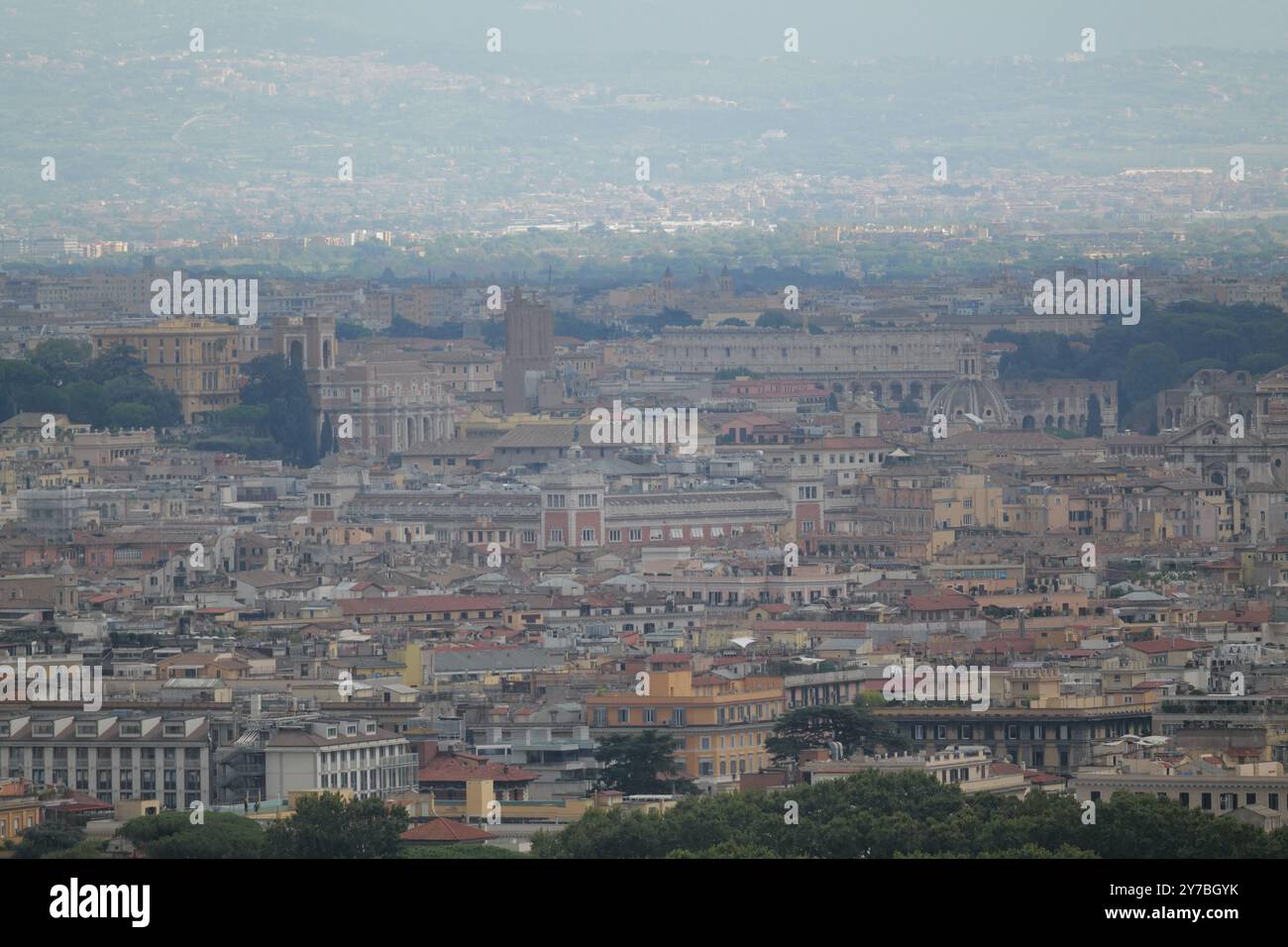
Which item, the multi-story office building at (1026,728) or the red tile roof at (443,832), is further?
the multi-story office building at (1026,728)

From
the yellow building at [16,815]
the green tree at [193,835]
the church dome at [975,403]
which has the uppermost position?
the church dome at [975,403]

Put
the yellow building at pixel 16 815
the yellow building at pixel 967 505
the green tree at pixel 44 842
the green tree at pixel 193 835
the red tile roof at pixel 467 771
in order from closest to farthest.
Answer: the green tree at pixel 193 835, the green tree at pixel 44 842, the yellow building at pixel 16 815, the red tile roof at pixel 467 771, the yellow building at pixel 967 505

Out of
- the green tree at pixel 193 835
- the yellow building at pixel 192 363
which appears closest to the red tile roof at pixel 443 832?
the green tree at pixel 193 835

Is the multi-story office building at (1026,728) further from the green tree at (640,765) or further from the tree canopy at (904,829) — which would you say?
the tree canopy at (904,829)

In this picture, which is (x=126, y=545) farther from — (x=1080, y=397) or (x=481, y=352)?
(x=481, y=352)

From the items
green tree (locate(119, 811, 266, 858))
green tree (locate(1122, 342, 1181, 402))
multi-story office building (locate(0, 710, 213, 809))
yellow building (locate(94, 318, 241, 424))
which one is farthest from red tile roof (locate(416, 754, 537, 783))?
green tree (locate(1122, 342, 1181, 402))

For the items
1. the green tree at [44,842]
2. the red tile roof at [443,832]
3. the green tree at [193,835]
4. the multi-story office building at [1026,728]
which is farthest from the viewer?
the multi-story office building at [1026,728]

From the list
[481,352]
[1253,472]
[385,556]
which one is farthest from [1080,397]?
[385,556]
